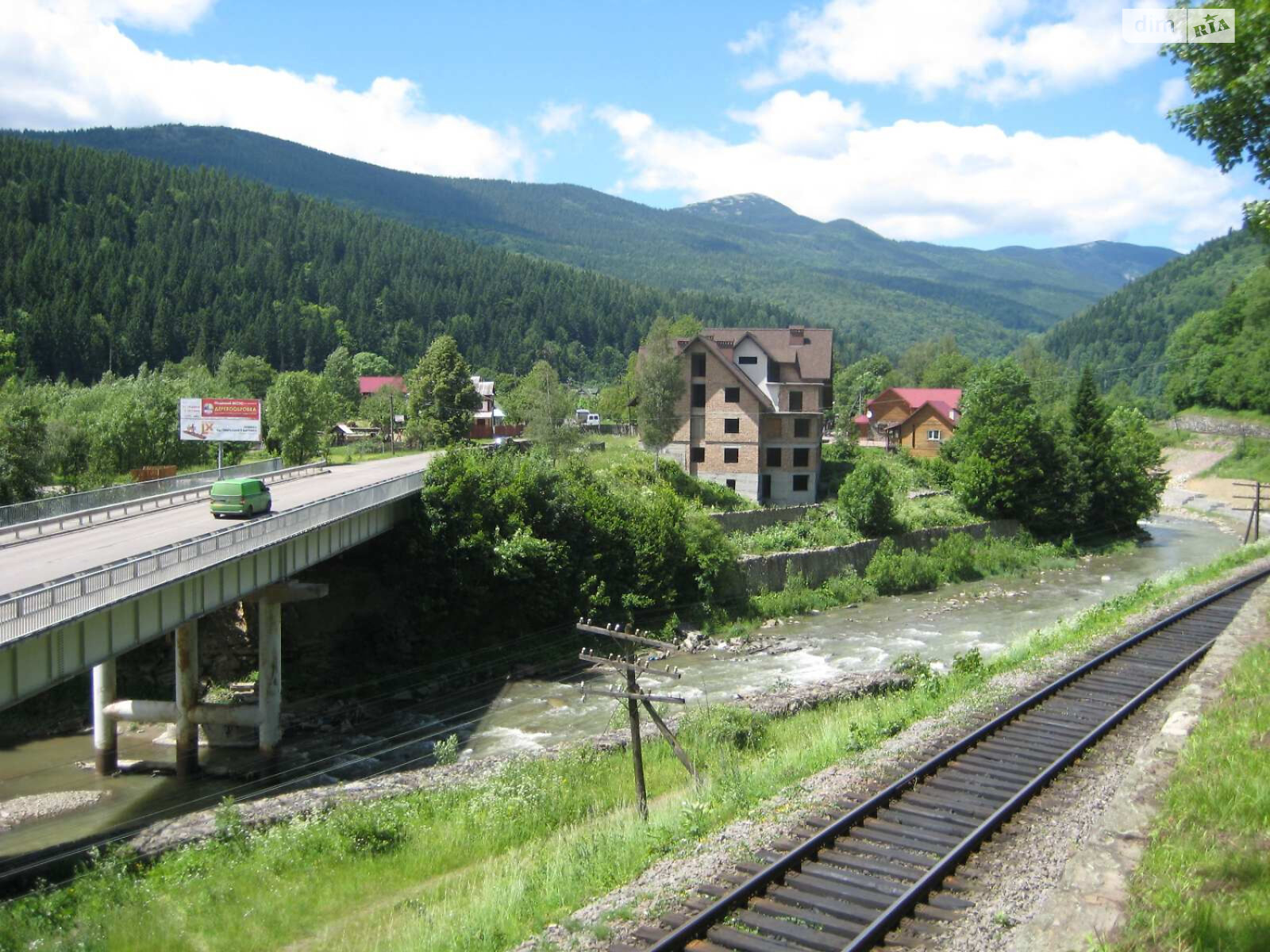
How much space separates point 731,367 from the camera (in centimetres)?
6031

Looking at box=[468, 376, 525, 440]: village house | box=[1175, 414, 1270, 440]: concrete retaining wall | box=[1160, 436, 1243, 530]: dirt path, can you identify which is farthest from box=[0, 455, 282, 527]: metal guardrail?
box=[1175, 414, 1270, 440]: concrete retaining wall

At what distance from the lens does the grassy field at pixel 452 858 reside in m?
13.9

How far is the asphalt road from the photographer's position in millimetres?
23625

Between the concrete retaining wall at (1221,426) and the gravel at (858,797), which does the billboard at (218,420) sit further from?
the concrete retaining wall at (1221,426)

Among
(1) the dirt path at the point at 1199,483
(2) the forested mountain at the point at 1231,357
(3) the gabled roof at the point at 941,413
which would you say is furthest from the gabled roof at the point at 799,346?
(2) the forested mountain at the point at 1231,357

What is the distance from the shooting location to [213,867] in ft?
59.0

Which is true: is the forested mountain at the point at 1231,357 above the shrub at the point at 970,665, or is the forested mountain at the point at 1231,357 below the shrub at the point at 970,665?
above

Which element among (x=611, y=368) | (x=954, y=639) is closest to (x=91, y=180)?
(x=611, y=368)

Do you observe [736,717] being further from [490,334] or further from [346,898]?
[490,334]

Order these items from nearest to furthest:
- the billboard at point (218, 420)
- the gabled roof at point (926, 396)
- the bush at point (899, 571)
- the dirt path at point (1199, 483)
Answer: the billboard at point (218, 420) → the bush at point (899, 571) → the dirt path at point (1199, 483) → the gabled roof at point (926, 396)

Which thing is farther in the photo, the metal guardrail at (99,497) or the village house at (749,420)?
the village house at (749,420)

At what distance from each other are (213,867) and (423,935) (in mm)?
Answer: 6909

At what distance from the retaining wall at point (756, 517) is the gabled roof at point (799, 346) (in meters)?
13.3

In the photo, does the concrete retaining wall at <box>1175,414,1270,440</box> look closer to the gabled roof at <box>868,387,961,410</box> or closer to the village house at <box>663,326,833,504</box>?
the gabled roof at <box>868,387,961,410</box>
